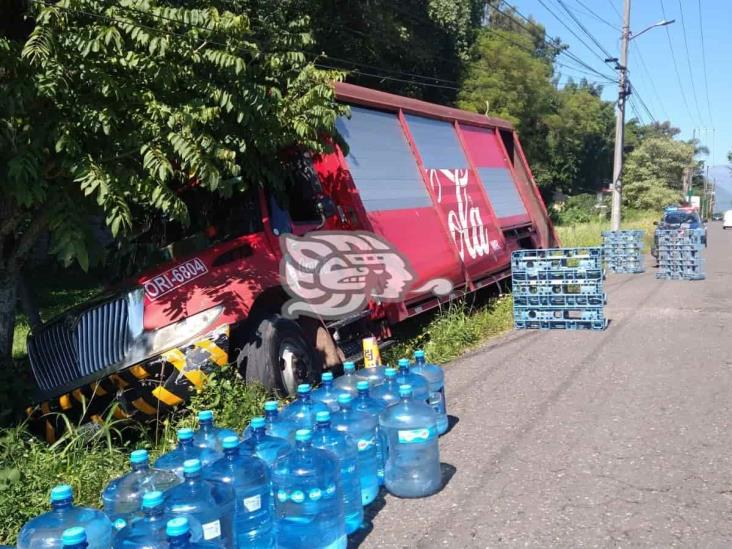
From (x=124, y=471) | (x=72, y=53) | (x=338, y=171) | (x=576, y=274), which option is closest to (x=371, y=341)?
(x=338, y=171)

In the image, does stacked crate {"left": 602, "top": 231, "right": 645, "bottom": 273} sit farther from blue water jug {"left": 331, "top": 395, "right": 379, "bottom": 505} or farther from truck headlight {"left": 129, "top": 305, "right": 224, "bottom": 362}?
blue water jug {"left": 331, "top": 395, "right": 379, "bottom": 505}

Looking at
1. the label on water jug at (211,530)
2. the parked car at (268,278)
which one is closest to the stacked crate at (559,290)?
the parked car at (268,278)

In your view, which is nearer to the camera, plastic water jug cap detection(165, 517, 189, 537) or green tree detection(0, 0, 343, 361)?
plastic water jug cap detection(165, 517, 189, 537)

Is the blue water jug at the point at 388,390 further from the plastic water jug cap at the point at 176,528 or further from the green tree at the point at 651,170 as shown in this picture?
the green tree at the point at 651,170

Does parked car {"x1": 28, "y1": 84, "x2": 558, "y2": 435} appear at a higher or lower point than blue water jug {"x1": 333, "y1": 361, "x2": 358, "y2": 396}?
higher

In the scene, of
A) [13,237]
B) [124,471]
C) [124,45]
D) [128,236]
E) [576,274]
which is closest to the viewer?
[124,471]

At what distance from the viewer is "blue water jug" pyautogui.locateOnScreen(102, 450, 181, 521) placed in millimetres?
3154

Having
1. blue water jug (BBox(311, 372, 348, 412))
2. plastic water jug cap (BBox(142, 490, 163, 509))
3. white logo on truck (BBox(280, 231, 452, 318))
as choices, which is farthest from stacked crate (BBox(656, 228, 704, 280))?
plastic water jug cap (BBox(142, 490, 163, 509))

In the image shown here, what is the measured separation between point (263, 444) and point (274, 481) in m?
0.30

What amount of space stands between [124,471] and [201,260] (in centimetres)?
218

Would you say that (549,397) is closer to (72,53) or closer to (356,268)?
(356,268)

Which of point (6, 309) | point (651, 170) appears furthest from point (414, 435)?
point (651, 170)

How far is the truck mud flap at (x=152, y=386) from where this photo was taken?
5.07m

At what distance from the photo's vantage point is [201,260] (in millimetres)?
6023
